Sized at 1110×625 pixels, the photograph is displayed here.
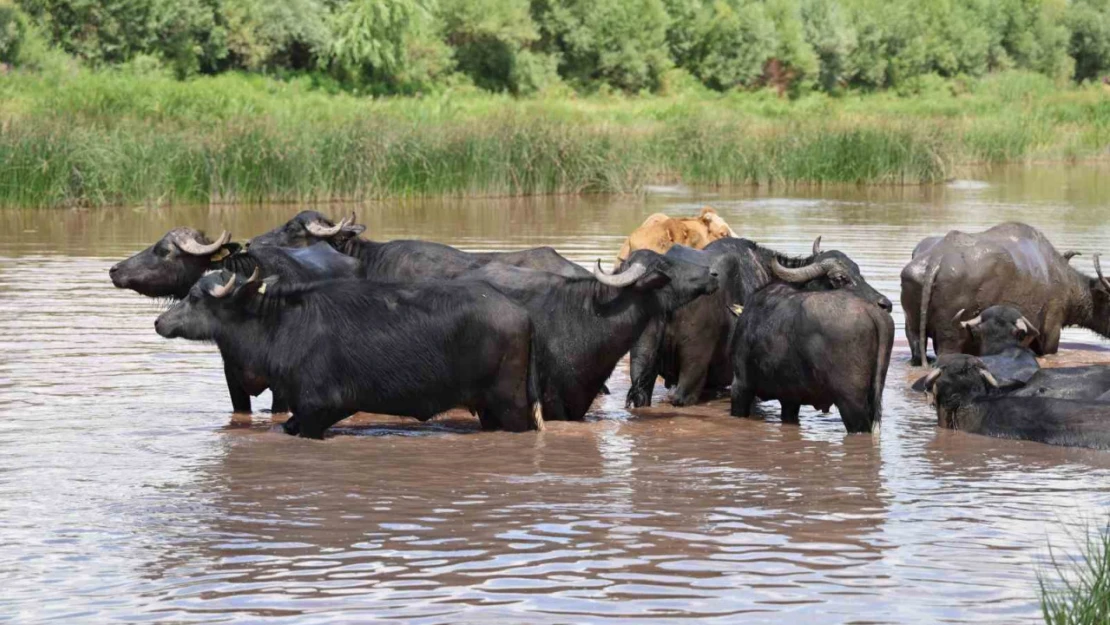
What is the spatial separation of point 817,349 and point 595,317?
4.72 feet

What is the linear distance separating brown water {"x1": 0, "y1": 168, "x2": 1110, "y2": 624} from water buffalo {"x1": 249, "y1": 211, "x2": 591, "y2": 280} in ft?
3.66

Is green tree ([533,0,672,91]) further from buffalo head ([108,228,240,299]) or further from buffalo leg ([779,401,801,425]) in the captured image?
buffalo leg ([779,401,801,425])

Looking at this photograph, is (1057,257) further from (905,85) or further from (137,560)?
(905,85)

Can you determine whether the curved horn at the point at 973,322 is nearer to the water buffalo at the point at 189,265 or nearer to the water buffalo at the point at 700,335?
the water buffalo at the point at 700,335

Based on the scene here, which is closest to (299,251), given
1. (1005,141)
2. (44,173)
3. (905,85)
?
(44,173)

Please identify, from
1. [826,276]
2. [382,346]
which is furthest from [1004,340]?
[382,346]

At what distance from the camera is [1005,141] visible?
3941cm

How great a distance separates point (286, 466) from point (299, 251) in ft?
9.58

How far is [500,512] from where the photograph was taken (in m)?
7.82

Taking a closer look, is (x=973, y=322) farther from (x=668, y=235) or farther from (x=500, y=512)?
(x=500, y=512)

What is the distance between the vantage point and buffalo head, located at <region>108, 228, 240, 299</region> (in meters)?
11.0

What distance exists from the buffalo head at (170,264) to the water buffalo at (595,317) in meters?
2.16

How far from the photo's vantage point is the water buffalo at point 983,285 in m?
12.4

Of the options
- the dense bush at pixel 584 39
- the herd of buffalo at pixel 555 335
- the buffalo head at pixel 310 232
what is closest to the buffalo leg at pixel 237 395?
the herd of buffalo at pixel 555 335
